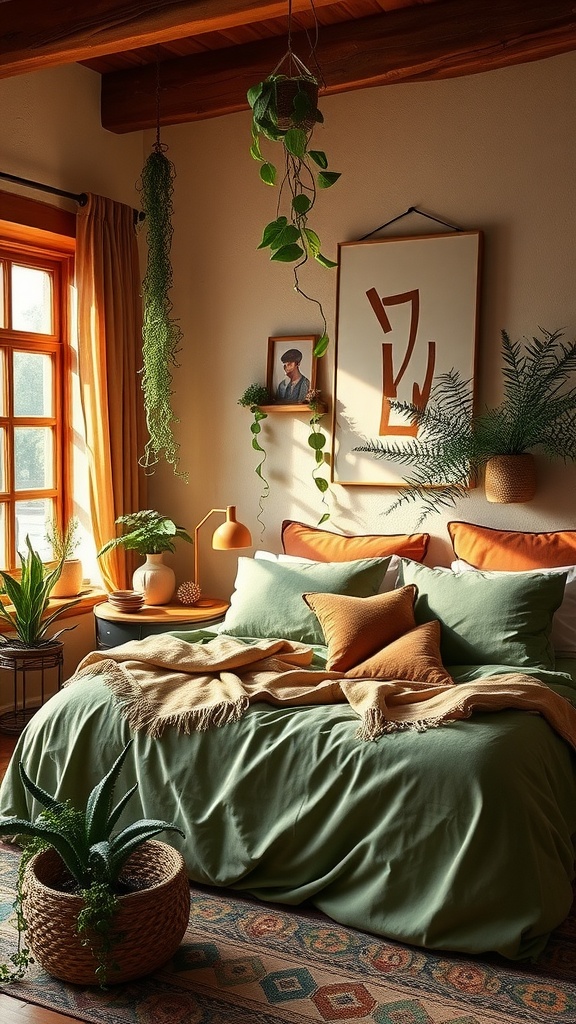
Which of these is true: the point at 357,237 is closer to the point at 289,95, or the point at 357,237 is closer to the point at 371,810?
the point at 289,95

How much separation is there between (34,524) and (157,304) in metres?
1.22

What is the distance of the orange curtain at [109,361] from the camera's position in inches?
182

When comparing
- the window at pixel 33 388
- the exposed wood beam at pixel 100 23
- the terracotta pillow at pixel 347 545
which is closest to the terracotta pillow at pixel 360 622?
the terracotta pillow at pixel 347 545

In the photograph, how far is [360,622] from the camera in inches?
138

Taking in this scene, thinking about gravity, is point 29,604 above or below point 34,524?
below

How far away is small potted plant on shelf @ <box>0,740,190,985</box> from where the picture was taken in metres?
2.33

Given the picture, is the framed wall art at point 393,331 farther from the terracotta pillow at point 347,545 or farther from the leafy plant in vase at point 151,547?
the leafy plant in vase at point 151,547

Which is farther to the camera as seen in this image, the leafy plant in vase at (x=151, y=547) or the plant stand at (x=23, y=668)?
the leafy plant in vase at (x=151, y=547)

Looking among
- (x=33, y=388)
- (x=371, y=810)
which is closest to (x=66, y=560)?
(x=33, y=388)

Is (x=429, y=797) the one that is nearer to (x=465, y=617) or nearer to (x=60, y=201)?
(x=465, y=617)

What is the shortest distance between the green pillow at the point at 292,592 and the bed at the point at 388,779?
14 cm

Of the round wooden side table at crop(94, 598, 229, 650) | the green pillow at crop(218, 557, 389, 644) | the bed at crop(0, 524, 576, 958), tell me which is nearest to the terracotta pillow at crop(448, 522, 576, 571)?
the bed at crop(0, 524, 576, 958)

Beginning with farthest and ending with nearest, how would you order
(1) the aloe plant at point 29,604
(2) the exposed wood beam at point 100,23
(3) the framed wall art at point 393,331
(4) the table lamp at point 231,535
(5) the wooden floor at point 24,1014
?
(4) the table lamp at point 231,535 < (3) the framed wall art at point 393,331 < (1) the aloe plant at point 29,604 < (2) the exposed wood beam at point 100,23 < (5) the wooden floor at point 24,1014

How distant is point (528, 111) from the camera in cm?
409
